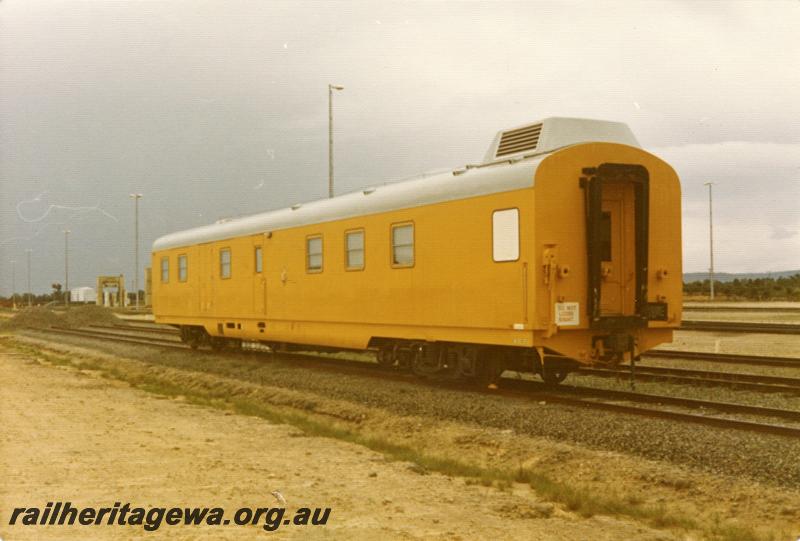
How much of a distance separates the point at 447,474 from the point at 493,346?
4660 mm

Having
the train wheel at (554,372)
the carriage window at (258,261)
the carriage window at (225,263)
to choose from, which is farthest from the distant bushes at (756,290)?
the train wheel at (554,372)

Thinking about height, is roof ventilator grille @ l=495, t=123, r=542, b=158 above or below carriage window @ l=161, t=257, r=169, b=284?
above

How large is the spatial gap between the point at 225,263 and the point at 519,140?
998 centimetres

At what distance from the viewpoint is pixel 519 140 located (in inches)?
460

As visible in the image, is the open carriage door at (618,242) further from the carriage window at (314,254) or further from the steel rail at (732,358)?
the carriage window at (314,254)

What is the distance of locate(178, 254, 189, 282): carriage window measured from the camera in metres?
21.6

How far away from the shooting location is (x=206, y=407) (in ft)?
37.7

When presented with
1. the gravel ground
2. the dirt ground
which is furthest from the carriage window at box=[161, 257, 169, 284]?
the dirt ground

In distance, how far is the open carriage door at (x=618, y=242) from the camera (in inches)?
419

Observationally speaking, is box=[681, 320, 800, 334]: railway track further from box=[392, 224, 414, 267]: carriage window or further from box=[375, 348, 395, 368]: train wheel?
box=[392, 224, 414, 267]: carriage window

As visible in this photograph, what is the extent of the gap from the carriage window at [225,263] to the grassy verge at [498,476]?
21.3ft

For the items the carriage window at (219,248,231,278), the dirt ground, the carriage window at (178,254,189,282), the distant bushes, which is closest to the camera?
the dirt ground

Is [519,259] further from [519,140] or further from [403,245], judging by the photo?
[403,245]

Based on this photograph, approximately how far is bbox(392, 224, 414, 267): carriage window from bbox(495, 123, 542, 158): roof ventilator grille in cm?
188
